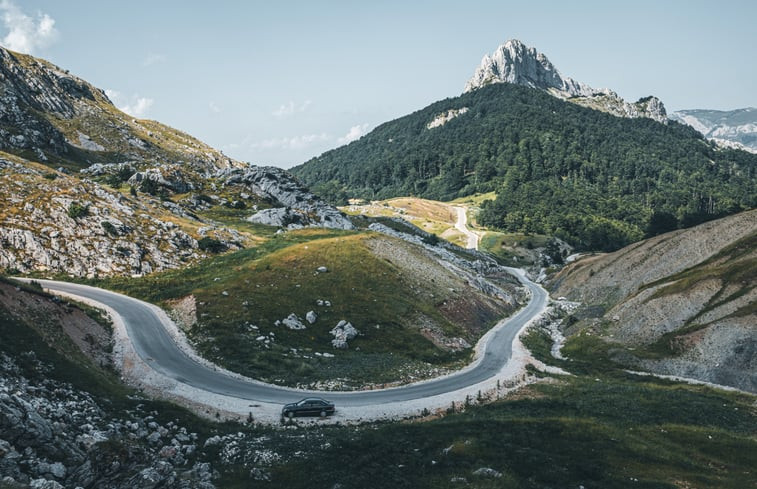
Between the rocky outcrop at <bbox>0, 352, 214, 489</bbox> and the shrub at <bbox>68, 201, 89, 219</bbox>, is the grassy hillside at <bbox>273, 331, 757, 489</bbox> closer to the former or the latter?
the rocky outcrop at <bbox>0, 352, 214, 489</bbox>

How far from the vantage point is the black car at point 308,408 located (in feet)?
124

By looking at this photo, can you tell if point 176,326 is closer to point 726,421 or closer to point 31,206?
point 31,206

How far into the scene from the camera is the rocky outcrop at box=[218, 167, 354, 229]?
143875 mm

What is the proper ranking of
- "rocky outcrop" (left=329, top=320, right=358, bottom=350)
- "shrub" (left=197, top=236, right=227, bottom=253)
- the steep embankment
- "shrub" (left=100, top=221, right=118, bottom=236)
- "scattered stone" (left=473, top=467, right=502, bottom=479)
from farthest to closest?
1. "shrub" (left=197, top=236, right=227, bottom=253)
2. "shrub" (left=100, top=221, right=118, bottom=236)
3. "rocky outcrop" (left=329, top=320, right=358, bottom=350)
4. the steep embankment
5. "scattered stone" (left=473, top=467, right=502, bottom=479)

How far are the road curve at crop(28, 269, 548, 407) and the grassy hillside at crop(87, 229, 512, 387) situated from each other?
2.33 meters

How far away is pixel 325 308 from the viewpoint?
65750 millimetres

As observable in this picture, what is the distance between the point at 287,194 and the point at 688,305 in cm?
12341

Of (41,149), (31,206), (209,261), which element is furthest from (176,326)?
(41,149)

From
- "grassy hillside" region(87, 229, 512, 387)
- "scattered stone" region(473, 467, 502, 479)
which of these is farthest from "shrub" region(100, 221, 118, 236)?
"scattered stone" region(473, 467, 502, 479)

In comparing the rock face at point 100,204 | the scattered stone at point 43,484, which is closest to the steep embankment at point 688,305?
the scattered stone at point 43,484

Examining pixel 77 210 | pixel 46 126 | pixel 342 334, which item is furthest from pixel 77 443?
pixel 46 126

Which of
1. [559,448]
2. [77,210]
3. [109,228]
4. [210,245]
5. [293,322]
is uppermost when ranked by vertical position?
[77,210]

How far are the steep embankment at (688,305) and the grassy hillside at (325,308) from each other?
24.8m

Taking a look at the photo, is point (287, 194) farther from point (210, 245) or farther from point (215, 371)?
point (215, 371)
